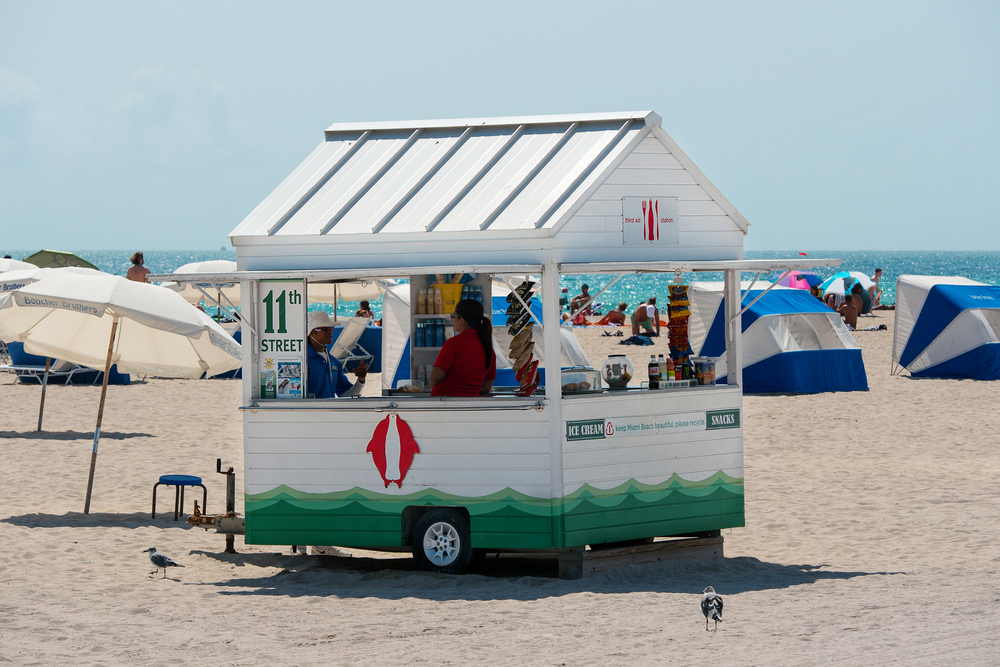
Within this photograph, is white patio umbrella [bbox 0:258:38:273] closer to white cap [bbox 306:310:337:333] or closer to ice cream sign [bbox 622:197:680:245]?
white cap [bbox 306:310:337:333]

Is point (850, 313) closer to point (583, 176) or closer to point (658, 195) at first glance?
point (658, 195)

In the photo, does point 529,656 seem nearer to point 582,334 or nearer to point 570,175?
point 570,175

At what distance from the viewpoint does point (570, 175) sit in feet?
24.4

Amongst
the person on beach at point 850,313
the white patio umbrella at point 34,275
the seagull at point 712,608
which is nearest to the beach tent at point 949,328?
the person on beach at point 850,313

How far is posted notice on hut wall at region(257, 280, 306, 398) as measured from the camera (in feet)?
25.1

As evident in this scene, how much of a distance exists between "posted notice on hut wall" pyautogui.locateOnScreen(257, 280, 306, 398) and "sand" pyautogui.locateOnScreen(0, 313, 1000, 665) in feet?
4.05

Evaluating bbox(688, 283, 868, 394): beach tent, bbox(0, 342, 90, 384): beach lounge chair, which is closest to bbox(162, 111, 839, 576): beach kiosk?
bbox(0, 342, 90, 384): beach lounge chair

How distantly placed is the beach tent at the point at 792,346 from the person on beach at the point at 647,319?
27.7 ft

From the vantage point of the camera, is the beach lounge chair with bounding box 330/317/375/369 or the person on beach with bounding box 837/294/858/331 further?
the person on beach with bounding box 837/294/858/331

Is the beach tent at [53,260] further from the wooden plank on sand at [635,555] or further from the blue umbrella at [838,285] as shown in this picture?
the wooden plank on sand at [635,555]

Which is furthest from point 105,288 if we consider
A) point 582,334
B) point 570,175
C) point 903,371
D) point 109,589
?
point 582,334

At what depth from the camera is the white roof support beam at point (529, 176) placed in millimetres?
7270

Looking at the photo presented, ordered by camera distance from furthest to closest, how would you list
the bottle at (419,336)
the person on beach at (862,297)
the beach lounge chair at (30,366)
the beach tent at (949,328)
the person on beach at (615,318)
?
1. the person on beach at (615,318)
2. the person on beach at (862,297)
3. the beach tent at (949,328)
4. the beach lounge chair at (30,366)
5. the bottle at (419,336)

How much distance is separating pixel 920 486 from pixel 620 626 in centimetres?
583
